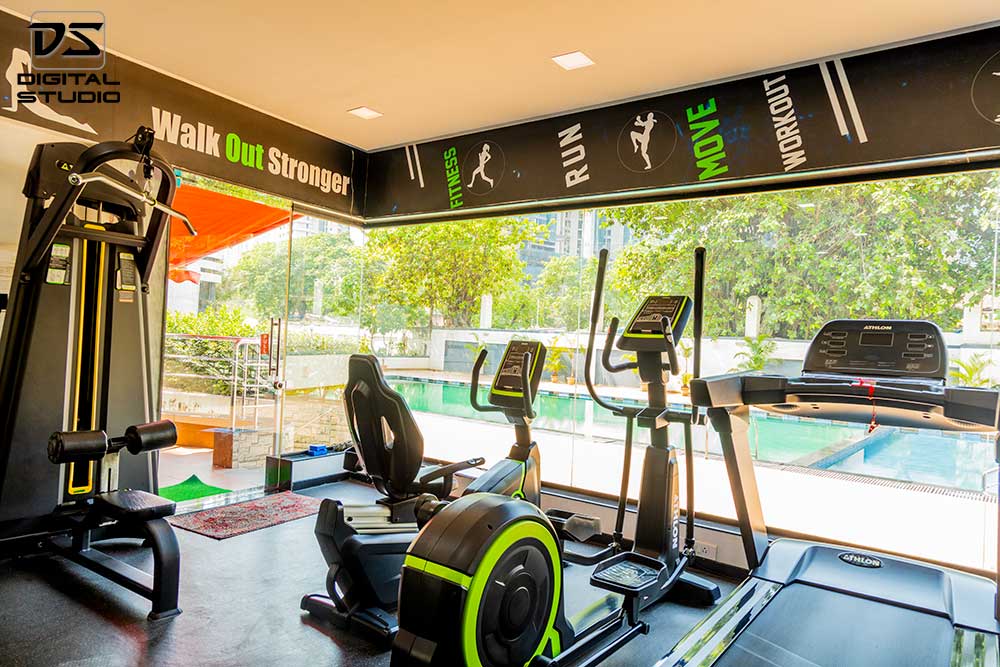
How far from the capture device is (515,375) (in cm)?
347

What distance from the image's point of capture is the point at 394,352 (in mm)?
6367

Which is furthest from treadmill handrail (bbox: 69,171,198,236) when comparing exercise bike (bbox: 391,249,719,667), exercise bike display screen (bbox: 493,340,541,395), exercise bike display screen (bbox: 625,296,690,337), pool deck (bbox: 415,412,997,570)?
pool deck (bbox: 415,412,997,570)

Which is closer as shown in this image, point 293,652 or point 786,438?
point 293,652

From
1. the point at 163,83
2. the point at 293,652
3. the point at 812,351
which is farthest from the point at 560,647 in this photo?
the point at 163,83

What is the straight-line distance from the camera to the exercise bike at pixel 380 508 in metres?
2.82

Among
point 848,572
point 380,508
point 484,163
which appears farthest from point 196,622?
point 484,163

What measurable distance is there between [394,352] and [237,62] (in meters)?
3.08

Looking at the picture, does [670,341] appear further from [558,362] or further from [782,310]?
[558,362]

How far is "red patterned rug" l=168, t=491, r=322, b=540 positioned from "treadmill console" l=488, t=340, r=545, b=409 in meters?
2.04

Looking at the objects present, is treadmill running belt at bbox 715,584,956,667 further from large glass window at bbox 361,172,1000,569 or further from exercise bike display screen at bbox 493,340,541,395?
exercise bike display screen at bbox 493,340,541,395

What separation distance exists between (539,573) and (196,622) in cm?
172

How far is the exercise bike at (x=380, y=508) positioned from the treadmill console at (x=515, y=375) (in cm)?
5

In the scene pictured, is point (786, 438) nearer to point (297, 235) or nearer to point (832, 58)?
point (832, 58)

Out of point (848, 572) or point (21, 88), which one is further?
point (21, 88)
